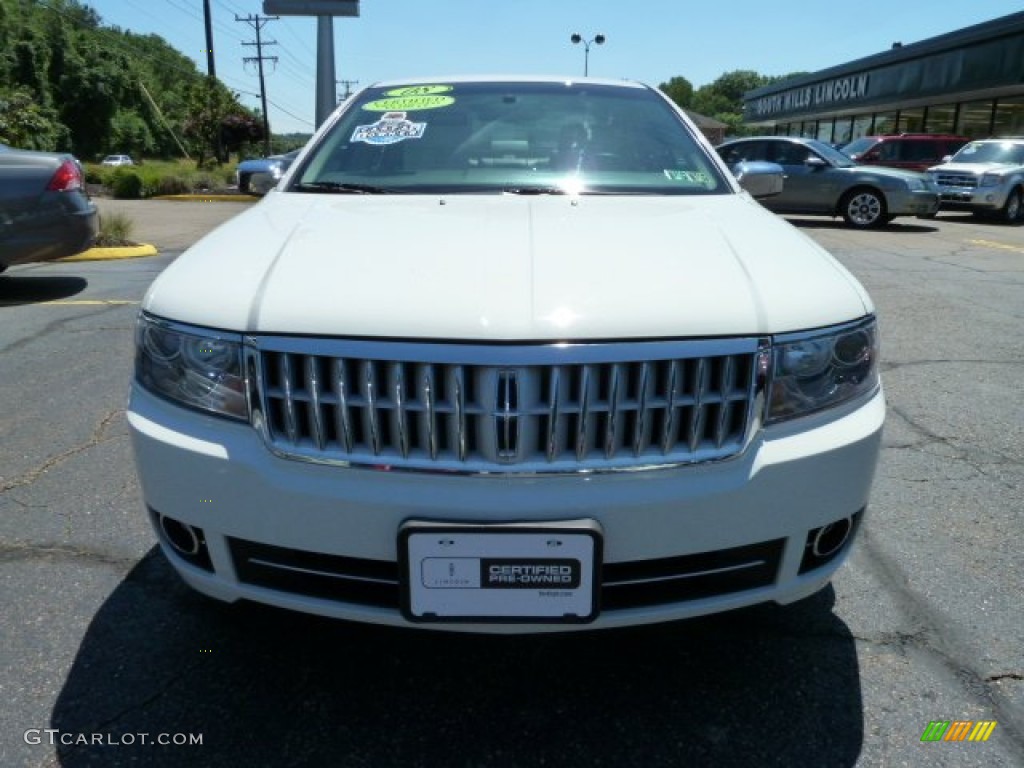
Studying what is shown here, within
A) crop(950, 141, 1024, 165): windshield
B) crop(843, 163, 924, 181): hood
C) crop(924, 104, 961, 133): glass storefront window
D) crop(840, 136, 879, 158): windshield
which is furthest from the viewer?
crop(924, 104, 961, 133): glass storefront window

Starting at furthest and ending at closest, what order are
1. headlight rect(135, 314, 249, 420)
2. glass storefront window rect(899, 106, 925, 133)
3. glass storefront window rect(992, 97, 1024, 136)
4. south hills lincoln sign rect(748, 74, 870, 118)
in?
1. south hills lincoln sign rect(748, 74, 870, 118)
2. glass storefront window rect(899, 106, 925, 133)
3. glass storefront window rect(992, 97, 1024, 136)
4. headlight rect(135, 314, 249, 420)

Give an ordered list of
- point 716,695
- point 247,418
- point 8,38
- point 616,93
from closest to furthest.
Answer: point 247,418 → point 716,695 → point 616,93 → point 8,38

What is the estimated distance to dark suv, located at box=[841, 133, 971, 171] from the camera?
18.3m

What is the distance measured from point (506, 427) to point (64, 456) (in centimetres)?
268

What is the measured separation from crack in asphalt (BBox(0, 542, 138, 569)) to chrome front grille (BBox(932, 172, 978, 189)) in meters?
17.0

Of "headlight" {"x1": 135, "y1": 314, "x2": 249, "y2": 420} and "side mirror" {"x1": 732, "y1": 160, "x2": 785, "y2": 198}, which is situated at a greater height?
"side mirror" {"x1": 732, "y1": 160, "x2": 785, "y2": 198}

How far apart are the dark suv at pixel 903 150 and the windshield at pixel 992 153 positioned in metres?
1.52

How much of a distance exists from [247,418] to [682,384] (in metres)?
0.94

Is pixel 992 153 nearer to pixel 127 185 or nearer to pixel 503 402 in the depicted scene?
pixel 503 402

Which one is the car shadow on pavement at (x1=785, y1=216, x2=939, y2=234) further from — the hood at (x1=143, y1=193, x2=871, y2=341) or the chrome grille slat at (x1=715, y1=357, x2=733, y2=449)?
the chrome grille slat at (x1=715, y1=357, x2=733, y2=449)

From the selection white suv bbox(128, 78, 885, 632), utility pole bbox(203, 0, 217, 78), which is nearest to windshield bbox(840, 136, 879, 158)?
white suv bbox(128, 78, 885, 632)

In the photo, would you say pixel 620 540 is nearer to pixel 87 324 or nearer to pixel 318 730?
pixel 318 730

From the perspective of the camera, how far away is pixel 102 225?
10.3 metres

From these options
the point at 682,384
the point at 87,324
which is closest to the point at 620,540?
the point at 682,384
